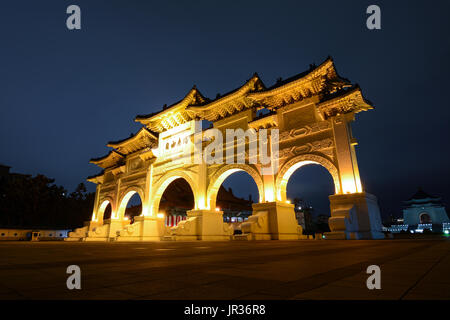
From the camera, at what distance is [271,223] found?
11672mm

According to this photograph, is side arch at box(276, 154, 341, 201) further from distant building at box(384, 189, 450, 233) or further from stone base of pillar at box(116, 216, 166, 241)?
distant building at box(384, 189, 450, 233)

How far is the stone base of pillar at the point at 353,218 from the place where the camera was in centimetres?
961

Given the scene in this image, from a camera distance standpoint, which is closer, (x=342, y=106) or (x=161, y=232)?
(x=342, y=106)

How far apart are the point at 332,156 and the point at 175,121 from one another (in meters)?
11.9

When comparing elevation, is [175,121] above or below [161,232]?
above

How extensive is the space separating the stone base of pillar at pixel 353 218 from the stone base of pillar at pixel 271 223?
219cm

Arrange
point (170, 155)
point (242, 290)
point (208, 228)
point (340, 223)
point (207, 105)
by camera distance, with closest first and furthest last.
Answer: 1. point (242, 290)
2. point (340, 223)
3. point (208, 228)
4. point (207, 105)
5. point (170, 155)

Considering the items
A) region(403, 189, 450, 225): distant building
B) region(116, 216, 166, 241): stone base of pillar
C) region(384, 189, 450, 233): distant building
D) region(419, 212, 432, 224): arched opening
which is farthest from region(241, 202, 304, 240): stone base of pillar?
region(419, 212, 432, 224): arched opening

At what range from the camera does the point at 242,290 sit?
3.41 feet

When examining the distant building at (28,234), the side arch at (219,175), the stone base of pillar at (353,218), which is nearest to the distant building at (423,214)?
the stone base of pillar at (353,218)

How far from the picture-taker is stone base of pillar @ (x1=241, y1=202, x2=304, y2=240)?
36.9 feet

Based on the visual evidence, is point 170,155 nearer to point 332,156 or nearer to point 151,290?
point 332,156

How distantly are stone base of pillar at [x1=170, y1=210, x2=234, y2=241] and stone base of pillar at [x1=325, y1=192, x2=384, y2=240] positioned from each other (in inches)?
237
